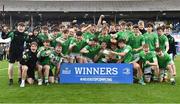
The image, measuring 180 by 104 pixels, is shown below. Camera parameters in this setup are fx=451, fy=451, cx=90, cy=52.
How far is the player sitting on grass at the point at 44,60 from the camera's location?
41.5ft

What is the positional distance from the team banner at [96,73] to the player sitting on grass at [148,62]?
1.69ft

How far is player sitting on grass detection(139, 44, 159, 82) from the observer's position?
507 inches

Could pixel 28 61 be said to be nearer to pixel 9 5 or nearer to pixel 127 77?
pixel 127 77

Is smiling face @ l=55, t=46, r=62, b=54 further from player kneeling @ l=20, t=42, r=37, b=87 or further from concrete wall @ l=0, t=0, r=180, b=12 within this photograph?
concrete wall @ l=0, t=0, r=180, b=12

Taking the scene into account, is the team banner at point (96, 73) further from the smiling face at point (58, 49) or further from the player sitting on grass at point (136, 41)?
the player sitting on grass at point (136, 41)

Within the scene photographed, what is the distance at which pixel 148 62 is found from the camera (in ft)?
42.2

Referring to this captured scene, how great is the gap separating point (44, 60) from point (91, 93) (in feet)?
7.78

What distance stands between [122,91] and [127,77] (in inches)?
64.1

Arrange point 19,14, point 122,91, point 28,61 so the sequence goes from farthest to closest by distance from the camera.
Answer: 1. point 19,14
2. point 28,61
3. point 122,91

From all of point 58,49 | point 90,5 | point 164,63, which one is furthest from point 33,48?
point 90,5

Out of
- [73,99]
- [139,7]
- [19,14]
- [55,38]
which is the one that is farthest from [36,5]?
[73,99]

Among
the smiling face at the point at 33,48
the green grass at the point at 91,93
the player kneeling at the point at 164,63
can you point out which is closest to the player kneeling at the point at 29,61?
the smiling face at the point at 33,48

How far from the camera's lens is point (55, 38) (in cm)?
1373

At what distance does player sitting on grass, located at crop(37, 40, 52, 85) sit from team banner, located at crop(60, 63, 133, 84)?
0.46 m
